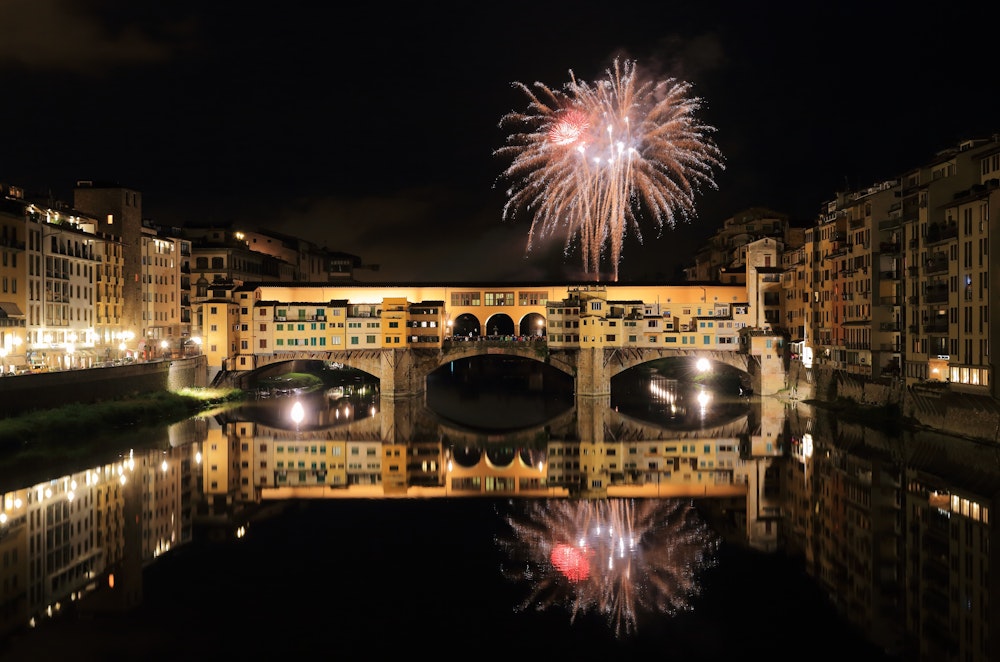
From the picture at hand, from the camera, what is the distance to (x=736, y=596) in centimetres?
2025

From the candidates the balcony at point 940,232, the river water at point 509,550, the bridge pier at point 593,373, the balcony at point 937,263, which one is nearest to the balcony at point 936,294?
the balcony at point 937,263

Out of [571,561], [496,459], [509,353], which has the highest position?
[509,353]

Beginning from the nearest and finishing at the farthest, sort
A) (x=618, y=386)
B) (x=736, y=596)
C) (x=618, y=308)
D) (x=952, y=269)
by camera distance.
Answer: (x=736, y=596) → (x=952, y=269) → (x=618, y=308) → (x=618, y=386)

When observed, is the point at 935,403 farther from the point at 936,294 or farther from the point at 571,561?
the point at 571,561

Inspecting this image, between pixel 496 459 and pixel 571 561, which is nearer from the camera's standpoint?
pixel 571 561

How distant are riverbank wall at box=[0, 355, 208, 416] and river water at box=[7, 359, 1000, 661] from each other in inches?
203

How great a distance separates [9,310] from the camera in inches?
1770

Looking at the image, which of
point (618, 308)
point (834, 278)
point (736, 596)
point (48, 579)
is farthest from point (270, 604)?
point (618, 308)

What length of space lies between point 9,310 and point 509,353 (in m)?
32.6

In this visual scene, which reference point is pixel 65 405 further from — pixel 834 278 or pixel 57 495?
pixel 834 278

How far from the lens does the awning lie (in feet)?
145

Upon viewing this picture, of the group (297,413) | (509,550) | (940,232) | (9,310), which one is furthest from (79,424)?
(940,232)

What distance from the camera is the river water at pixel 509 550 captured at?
17.7m

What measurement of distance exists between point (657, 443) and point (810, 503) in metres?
13.5
